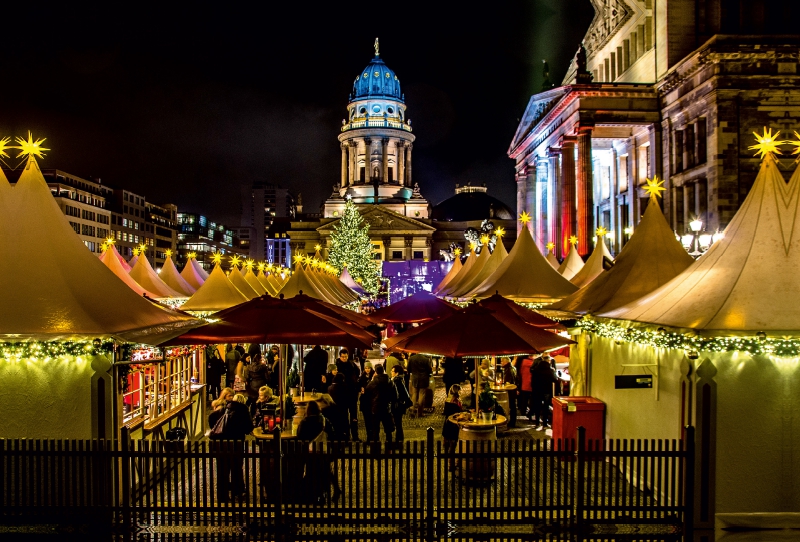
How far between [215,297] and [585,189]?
24.2 m

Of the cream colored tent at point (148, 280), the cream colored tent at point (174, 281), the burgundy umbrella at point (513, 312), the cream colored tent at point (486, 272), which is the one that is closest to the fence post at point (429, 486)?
the burgundy umbrella at point (513, 312)

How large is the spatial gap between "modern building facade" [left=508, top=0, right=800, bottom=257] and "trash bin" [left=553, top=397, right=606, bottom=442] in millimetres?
20499

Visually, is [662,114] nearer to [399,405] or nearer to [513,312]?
[513,312]

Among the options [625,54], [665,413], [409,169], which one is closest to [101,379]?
[665,413]

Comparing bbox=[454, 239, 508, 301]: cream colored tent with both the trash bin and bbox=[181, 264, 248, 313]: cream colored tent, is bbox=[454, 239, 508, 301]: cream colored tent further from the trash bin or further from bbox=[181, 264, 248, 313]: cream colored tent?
the trash bin

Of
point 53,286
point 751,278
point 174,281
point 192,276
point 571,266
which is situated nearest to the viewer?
point 751,278

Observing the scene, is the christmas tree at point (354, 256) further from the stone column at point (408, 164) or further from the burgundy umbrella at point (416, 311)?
the stone column at point (408, 164)

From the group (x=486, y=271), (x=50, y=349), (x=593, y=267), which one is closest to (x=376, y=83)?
(x=486, y=271)

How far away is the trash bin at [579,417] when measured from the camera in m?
10.5

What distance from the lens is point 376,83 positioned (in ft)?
352

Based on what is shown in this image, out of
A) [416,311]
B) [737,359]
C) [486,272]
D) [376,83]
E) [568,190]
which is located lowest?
[416,311]

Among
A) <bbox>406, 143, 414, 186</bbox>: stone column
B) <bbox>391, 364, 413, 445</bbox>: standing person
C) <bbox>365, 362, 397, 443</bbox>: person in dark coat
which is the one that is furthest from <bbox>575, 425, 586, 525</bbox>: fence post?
<bbox>406, 143, 414, 186</bbox>: stone column

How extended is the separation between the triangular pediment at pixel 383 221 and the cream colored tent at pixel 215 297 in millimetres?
70133

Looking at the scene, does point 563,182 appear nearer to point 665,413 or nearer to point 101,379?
point 665,413
